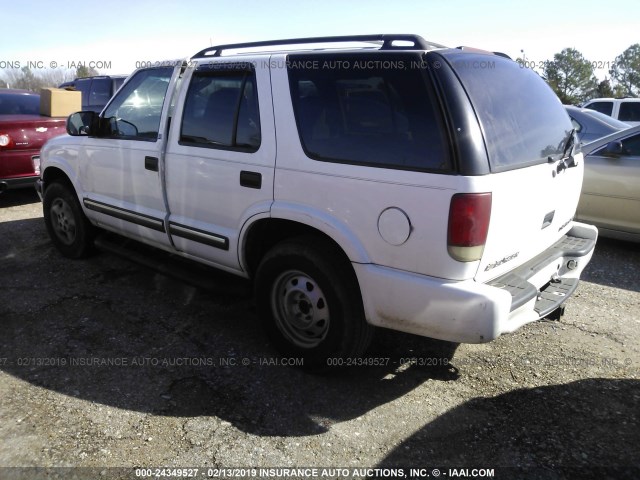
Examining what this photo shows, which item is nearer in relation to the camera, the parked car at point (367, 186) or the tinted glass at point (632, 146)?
the parked car at point (367, 186)

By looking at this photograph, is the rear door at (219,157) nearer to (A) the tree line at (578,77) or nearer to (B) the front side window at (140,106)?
(B) the front side window at (140,106)

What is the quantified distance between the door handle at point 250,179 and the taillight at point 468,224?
128 cm

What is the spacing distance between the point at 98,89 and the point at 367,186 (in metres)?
12.1

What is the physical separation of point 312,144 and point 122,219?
7.06 feet

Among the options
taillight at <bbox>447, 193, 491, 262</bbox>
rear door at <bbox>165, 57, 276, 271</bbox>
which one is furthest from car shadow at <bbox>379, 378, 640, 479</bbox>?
rear door at <bbox>165, 57, 276, 271</bbox>

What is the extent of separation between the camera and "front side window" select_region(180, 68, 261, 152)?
3322 mm

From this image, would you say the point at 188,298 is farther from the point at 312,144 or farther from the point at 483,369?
the point at 483,369

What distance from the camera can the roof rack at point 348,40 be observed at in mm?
2787

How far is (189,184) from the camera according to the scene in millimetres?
3666

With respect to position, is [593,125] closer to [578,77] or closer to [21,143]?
[21,143]

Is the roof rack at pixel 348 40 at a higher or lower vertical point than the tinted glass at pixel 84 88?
lower

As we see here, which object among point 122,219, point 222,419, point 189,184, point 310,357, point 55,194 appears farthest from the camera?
point 55,194

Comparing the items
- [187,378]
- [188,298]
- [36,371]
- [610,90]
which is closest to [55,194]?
[188,298]

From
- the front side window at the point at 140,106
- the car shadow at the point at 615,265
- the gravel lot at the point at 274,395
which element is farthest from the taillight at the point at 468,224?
the car shadow at the point at 615,265
